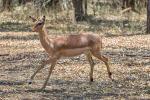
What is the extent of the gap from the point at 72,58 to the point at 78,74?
2.06m

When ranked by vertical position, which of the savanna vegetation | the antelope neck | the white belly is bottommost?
the savanna vegetation

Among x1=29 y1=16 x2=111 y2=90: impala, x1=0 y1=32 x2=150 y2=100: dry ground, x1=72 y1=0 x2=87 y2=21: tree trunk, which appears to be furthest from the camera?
x1=72 y1=0 x2=87 y2=21: tree trunk

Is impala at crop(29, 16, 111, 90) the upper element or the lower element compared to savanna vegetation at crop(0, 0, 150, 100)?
upper

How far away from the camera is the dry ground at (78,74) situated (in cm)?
930

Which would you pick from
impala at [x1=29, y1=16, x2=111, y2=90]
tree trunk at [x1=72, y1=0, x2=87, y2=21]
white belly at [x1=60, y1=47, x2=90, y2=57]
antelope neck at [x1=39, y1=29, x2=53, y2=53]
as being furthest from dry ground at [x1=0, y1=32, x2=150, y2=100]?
tree trunk at [x1=72, y1=0, x2=87, y2=21]

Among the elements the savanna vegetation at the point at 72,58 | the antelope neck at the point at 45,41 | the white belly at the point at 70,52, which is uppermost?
the antelope neck at the point at 45,41

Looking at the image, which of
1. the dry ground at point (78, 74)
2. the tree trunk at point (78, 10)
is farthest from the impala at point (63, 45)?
the tree trunk at point (78, 10)

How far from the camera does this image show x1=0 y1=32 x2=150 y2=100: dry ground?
930cm

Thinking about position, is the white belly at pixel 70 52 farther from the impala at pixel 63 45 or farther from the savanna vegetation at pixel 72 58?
the savanna vegetation at pixel 72 58

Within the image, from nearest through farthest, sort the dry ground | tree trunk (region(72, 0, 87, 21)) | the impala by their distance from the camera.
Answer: the dry ground → the impala → tree trunk (region(72, 0, 87, 21))

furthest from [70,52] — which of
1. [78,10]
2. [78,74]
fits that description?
[78,10]

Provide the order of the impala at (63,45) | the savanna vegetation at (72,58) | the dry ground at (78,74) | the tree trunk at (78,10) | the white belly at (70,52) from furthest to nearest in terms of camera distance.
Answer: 1. the tree trunk at (78,10)
2. the white belly at (70,52)
3. the impala at (63,45)
4. the savanna vegetation at (72,58)
5. the dry ground at (78,74)

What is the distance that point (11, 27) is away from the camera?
21266 millimetres

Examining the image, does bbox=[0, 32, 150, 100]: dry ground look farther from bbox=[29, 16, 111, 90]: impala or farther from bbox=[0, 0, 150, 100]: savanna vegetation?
bbox=[29, 16, 111, 90]: impala
